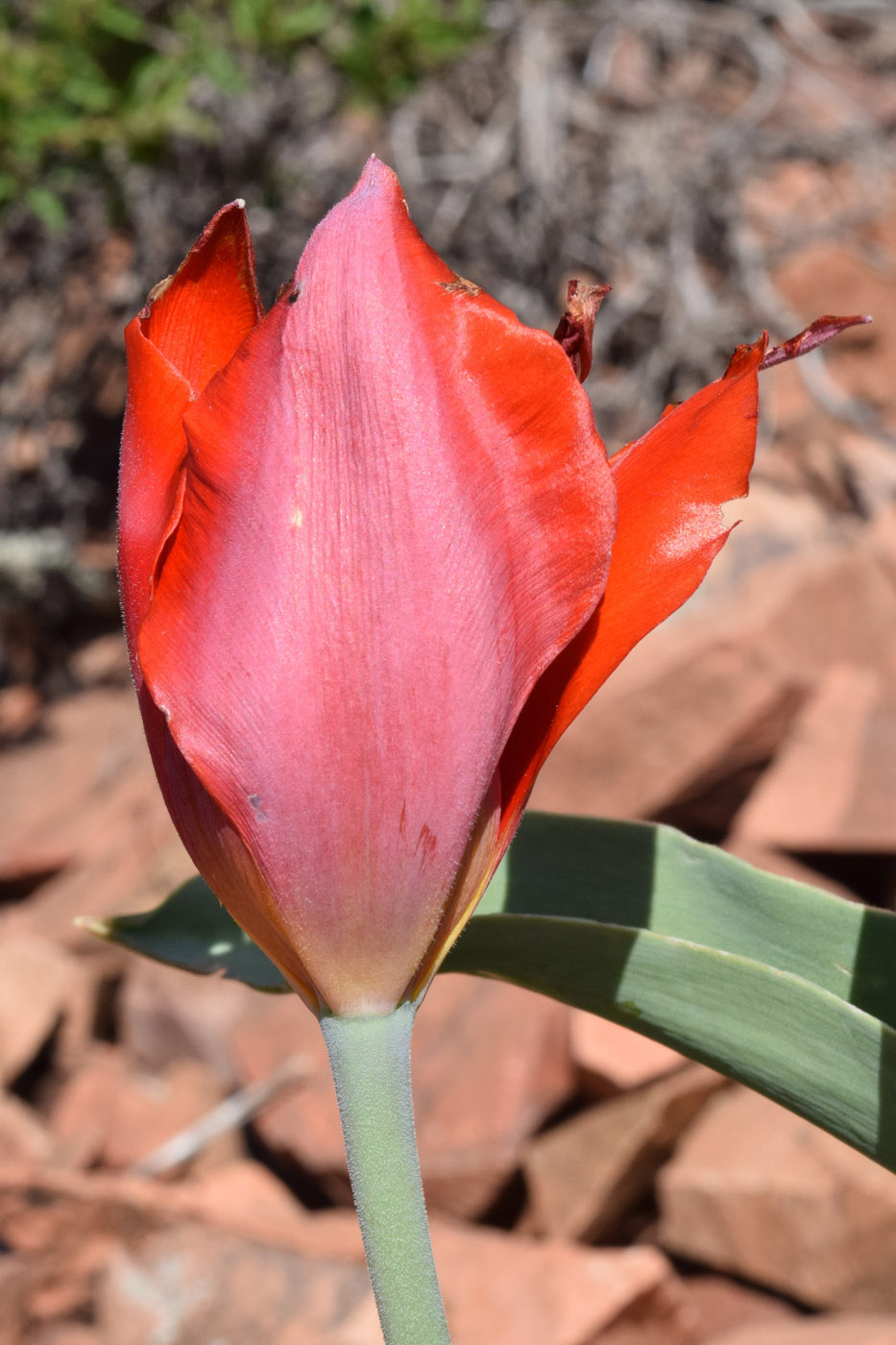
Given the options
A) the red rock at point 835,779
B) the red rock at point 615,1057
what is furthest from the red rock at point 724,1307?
the red rock at point 835,779

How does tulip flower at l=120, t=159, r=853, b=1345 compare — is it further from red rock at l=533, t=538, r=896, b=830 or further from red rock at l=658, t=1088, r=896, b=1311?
red rock at l=533, t=538, r=896, b=830

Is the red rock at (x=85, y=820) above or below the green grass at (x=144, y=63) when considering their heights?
below

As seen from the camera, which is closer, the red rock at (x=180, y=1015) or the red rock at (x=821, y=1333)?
the red rock at (x=821, y=1333)

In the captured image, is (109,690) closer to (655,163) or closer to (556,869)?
(655,163)

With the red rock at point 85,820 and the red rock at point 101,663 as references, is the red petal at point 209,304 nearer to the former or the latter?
the red rock at point 85,820

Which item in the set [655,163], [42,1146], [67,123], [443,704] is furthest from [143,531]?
[655,163]

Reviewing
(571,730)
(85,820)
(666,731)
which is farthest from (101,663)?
(666,731)

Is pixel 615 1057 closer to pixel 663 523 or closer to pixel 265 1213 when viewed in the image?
pixel 265 1213
